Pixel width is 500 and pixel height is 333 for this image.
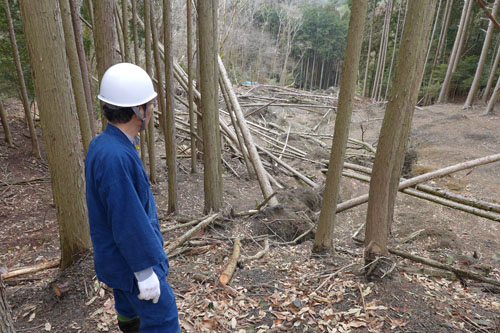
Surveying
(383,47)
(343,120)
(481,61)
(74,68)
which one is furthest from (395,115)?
(383,47)

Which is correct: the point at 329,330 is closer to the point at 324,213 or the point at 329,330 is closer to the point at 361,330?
the point at 361,330

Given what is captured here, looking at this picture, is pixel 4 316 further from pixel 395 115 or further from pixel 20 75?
pixel 20 75

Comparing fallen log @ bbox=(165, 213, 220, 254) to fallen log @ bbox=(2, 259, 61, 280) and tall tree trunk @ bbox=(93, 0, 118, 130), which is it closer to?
fallen log @ bbox=(2, 259, 61, 280)

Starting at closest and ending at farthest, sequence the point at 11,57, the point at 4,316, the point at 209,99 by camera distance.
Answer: the point at 4,316 → the point at 209,99 → the point at 11,57

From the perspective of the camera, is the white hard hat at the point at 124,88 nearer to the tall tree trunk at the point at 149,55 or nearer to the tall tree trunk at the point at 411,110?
the tall tree trunk at the point at 411,110

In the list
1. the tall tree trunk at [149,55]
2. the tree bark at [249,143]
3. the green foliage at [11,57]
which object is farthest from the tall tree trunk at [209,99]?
the green foliage at [11,57]

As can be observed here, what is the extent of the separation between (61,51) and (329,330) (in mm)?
3406

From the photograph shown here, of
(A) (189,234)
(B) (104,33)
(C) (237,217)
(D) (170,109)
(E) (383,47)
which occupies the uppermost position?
(E) (383,47)

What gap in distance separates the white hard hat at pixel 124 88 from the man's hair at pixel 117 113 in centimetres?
4

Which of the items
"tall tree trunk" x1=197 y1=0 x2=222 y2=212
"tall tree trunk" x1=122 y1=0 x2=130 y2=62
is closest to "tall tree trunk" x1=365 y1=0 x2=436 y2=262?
"tall tree trunk" x1=197 y1=0 x2=222 y2=212

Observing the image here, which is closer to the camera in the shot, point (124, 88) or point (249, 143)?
point (124, 88)

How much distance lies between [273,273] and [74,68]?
3342mm

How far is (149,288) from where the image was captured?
1.72m

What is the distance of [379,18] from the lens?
→ 27.5m
